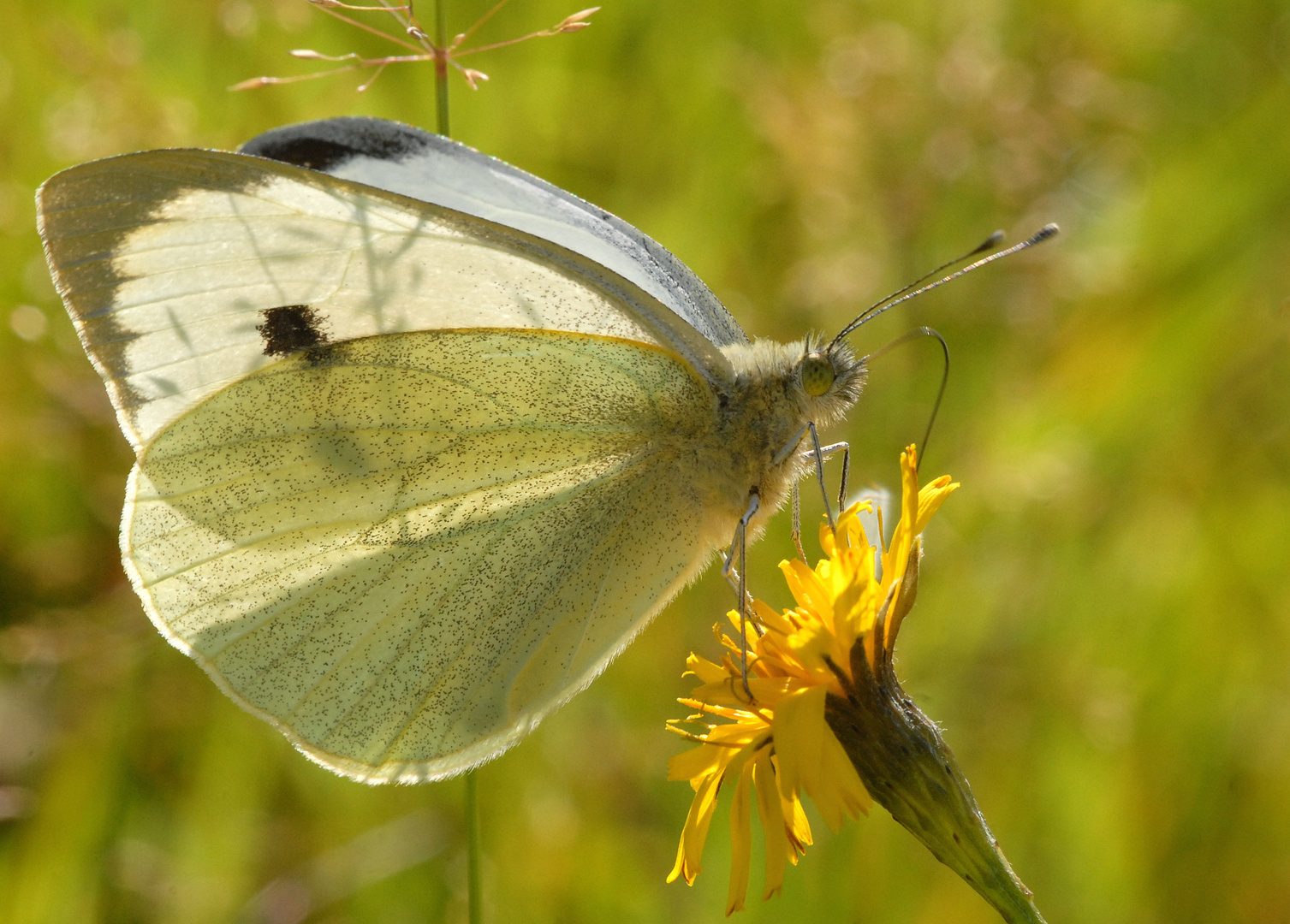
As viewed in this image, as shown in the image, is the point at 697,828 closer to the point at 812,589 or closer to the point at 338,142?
the point at 812,589

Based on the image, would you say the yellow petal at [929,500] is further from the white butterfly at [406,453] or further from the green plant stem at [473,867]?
the green plant stem at [473,867]

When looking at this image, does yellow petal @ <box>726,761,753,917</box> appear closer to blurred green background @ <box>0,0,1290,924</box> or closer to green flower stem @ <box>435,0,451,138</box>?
blurred green background @ <box>0,0,1290,924</box>

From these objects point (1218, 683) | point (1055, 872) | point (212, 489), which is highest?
point (212, 489)

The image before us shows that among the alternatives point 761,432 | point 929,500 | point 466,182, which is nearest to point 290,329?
point 466,182

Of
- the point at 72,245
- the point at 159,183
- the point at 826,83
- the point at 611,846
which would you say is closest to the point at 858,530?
the point at 611,846

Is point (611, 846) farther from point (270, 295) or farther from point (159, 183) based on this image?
point (159, 183)
